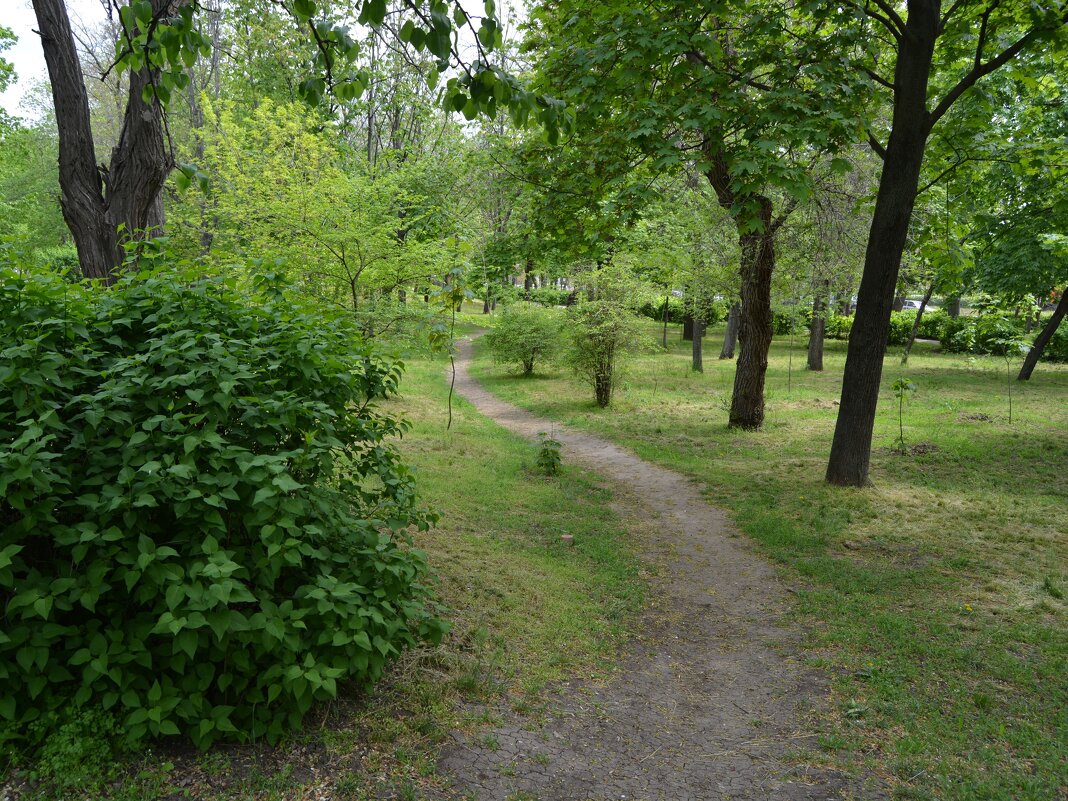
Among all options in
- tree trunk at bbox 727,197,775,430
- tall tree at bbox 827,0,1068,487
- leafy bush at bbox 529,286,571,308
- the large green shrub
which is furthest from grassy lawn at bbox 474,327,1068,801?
leafy bush at bbox 529,286,571,308

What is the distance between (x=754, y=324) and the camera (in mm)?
12578

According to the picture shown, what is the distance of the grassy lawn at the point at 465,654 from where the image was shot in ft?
8.90

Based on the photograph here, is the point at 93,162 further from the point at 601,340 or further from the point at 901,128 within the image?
the point at 601,340

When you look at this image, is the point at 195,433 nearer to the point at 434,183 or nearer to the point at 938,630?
the point at 938,630

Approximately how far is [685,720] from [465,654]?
136cm

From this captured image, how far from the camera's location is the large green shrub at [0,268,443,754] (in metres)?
2.59

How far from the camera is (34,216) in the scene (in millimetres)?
32156

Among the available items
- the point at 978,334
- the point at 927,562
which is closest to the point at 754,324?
the point at 927,562

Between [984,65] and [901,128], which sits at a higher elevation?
[984,65]

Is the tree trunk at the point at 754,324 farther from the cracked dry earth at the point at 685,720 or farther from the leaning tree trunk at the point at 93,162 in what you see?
the leaning tree trunk at the point at 93,162

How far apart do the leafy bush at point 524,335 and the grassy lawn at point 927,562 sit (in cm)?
462

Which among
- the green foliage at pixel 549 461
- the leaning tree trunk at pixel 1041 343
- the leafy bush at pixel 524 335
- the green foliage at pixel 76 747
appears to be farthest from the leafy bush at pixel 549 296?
the green foliage at pixel 76 747

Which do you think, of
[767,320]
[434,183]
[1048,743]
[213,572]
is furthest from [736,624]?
[434,183]

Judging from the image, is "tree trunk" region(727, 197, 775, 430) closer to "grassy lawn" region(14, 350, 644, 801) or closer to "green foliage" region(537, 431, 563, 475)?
"grassy lawn" region(14, 350, 644, 801)
